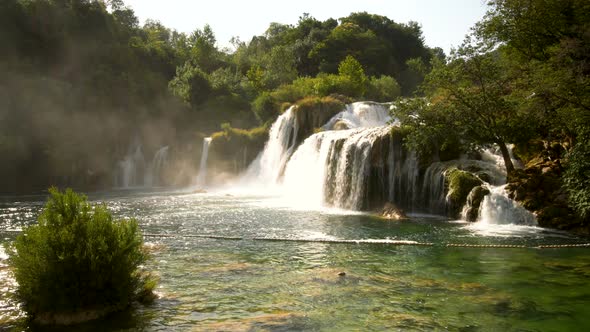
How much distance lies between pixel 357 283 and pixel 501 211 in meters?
11.4

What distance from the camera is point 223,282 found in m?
11.4

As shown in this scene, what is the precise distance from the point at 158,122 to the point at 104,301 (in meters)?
52.4

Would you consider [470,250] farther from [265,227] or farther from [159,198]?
[159,198]

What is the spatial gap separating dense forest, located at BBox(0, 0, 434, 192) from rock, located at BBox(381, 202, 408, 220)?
25059mm

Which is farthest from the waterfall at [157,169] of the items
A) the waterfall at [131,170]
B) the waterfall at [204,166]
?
the waterfall at [204,166]

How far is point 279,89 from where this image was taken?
55.5 metres

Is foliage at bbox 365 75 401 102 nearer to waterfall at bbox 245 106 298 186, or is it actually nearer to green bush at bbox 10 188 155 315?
waterfall at bbox 245 106 298 186

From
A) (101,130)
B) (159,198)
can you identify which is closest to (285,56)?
(101,130)

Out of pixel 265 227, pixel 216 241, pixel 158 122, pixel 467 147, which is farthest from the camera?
pixel 158 122

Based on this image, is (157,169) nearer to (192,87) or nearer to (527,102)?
(192,87)

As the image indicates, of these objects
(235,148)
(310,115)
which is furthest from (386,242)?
(235,148)

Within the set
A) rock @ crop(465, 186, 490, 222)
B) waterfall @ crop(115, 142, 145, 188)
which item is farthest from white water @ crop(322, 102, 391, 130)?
waterfall @ crop(115, 142, 145, 188)

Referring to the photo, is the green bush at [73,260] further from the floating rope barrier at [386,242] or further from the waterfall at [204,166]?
the waterfall at [204,166]

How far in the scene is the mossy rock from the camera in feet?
70.6
